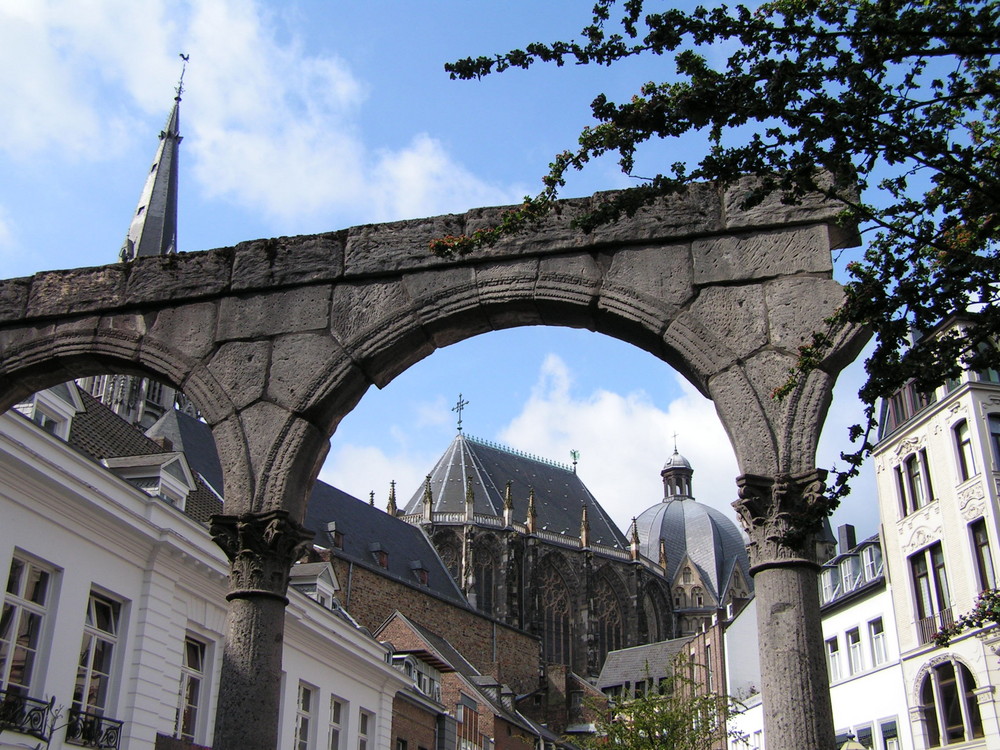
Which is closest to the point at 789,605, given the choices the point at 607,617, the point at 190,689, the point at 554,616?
the point at 190,689

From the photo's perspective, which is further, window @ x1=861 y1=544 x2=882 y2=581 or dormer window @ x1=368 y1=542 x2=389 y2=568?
dormer window @ x1=368 y1=542 x2=389 y2=568

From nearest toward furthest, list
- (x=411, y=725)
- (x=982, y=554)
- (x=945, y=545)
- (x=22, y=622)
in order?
(x=22, y=622) → (x=982, y=554) → (x=945, y=545) → (x=411, y=725)

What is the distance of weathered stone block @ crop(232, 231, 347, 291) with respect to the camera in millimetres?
8438

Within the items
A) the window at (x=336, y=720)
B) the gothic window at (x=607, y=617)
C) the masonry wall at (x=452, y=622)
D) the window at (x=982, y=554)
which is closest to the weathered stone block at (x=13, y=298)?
the window at (x=336, y=720)

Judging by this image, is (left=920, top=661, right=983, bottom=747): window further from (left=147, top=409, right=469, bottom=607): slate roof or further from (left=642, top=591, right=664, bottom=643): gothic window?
(left=642, top=591, right=664, bottom=643): gothic window

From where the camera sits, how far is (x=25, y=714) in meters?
11.8

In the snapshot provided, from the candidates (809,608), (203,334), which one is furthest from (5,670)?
(809,608)

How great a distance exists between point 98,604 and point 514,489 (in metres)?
48.6

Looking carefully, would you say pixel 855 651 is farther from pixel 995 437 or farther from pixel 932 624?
pixel 995 437

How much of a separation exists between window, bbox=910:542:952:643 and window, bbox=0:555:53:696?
1515 cm

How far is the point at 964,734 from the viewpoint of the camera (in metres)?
18.8

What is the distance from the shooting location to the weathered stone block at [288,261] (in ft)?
27.7

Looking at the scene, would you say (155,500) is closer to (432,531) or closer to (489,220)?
(489,220)

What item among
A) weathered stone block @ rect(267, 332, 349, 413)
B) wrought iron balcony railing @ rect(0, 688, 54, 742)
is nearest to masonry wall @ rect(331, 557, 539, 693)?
wrought iron balcony railing @ rect(0, 688, 54, 742)
